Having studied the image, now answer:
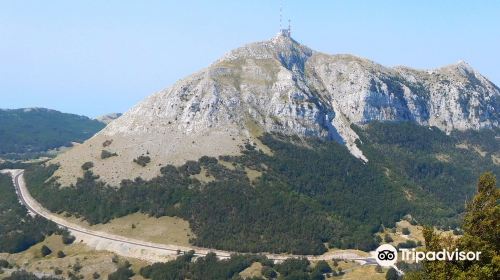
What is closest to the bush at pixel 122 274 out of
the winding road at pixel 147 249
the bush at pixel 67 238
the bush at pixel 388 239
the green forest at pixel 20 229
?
the winding road at pixel 147 249

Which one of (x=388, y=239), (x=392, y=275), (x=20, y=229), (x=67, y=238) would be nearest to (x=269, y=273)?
(x=392, y=275)

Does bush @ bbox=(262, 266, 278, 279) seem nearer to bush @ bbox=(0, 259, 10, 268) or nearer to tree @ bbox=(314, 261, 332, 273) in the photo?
tree @ bbox=(314, 261, 332, 273)

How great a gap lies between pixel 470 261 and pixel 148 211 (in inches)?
5971

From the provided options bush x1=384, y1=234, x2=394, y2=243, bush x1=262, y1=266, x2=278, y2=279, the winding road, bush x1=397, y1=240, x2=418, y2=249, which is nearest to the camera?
bush x1=262, y1=266, x2=278, y2=279

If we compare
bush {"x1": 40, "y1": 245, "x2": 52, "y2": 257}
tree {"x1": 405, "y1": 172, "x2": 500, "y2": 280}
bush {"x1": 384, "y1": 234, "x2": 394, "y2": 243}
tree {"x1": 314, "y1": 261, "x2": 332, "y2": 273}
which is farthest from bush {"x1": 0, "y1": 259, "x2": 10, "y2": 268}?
tree {"x1": 405, "y1": 172, "x2": 500, "y2": 280}

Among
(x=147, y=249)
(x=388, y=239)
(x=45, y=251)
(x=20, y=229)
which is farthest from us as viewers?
(x=388, y=239)

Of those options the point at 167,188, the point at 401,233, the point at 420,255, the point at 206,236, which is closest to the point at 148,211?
the point at 167,188

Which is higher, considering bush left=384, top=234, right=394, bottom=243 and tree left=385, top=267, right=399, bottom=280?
tree left=385, top=267, right=399, bottom=280

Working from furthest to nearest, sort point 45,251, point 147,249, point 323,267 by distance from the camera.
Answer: point 45,251, point 147,249, point 323,267

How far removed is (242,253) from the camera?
159 meters

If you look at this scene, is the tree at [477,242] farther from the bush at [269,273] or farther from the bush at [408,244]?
the bush at [408,244]

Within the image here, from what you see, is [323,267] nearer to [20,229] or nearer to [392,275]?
[392,275]

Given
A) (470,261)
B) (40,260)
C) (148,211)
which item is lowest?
(40,260)

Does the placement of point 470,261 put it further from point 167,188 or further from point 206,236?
point 167,188
